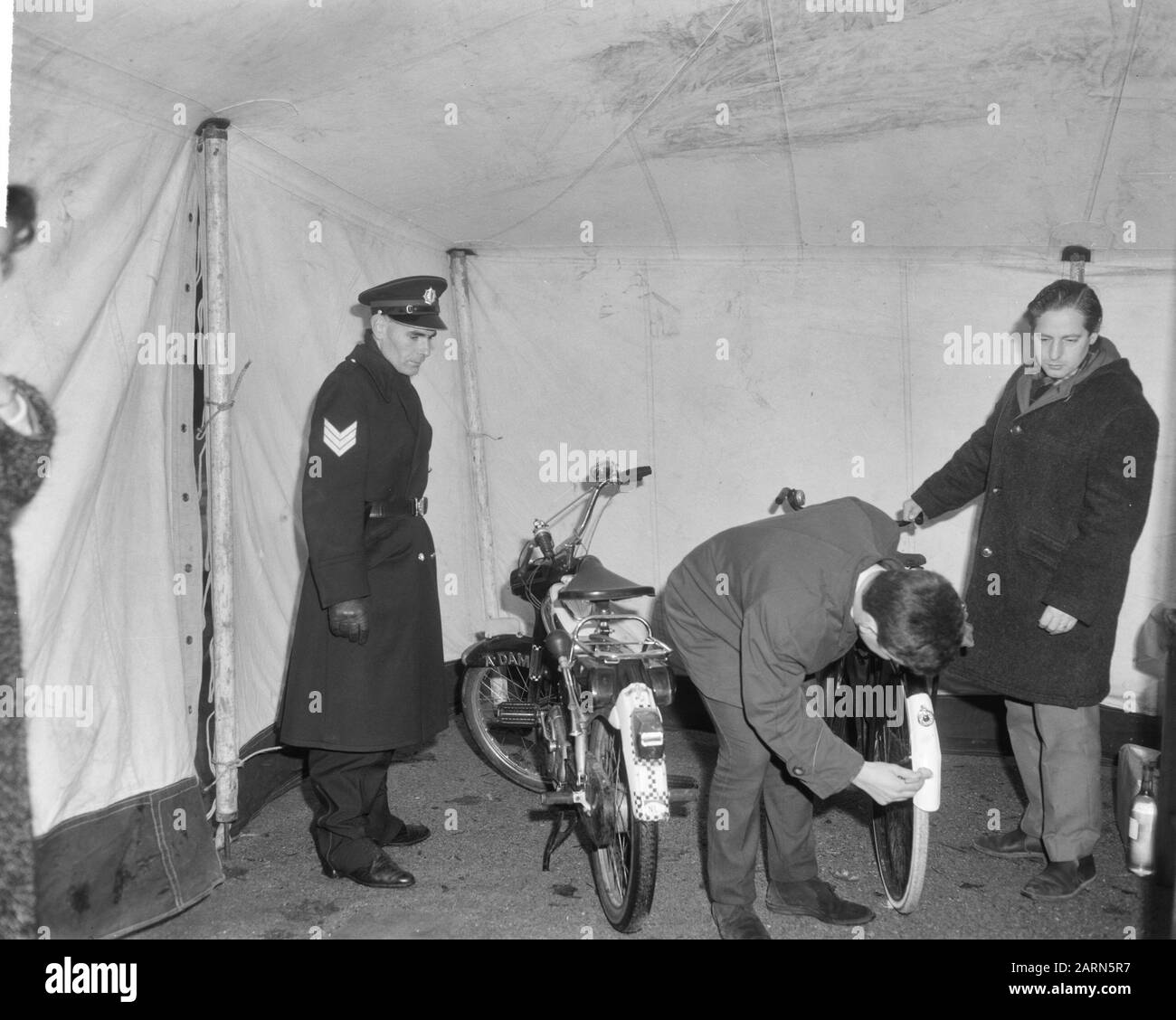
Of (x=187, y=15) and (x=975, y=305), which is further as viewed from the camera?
(x=975, y=305)

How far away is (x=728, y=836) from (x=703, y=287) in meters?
2.93

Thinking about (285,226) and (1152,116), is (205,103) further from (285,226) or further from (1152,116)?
(1152,116)

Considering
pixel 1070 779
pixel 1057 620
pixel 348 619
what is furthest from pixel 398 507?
pixel 1070 779

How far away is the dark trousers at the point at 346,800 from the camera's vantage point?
3.41m

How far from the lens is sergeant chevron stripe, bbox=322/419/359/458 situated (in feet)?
10.6

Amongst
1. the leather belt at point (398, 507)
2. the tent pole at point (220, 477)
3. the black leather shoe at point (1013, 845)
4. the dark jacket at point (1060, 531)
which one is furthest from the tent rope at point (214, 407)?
the black leather shoe at point (1013, 845)

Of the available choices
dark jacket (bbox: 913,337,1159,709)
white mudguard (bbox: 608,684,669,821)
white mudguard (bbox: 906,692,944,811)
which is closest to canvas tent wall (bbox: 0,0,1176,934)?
dark jacket (bbox: 913,337,1159,709)

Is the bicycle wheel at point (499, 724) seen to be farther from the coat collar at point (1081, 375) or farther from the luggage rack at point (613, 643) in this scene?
the coat collar at point (1081, 375)

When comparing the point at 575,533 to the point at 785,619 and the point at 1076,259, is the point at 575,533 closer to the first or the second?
the point at 785,619

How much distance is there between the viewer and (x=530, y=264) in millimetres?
5254

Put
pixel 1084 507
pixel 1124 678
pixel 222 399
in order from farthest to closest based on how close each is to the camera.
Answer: pixel 1124 678
pixel 222 399
pixel 1084 507

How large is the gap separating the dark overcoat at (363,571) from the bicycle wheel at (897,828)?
144 centimetres

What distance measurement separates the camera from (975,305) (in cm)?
485

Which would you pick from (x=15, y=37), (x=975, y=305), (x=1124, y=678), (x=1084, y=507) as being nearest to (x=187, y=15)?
(x=15, y=37)
